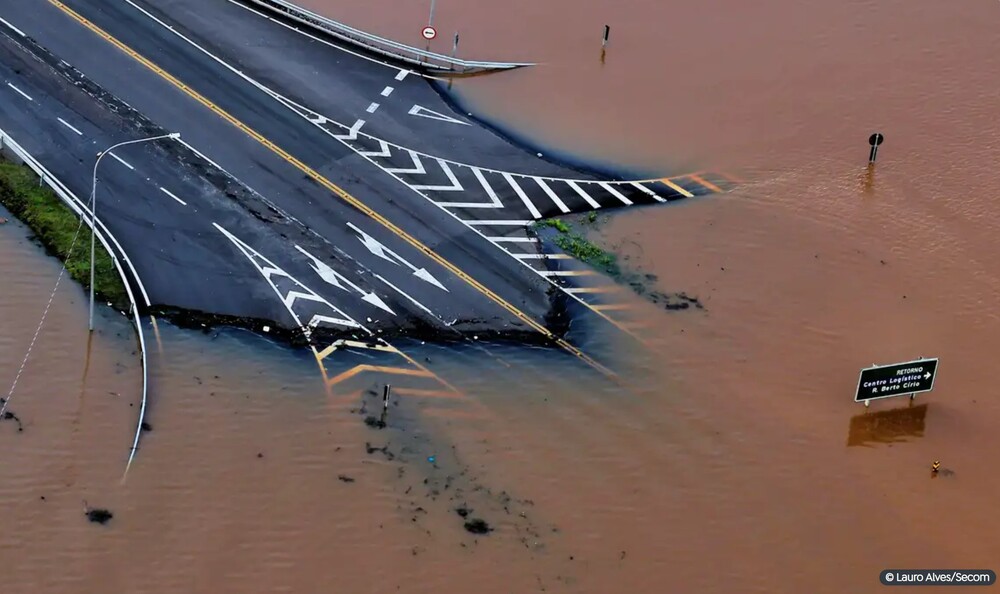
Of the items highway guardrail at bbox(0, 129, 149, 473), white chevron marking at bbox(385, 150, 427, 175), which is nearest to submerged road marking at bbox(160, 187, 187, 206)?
highway guardrail at bbox(0, 129, 149, 473)

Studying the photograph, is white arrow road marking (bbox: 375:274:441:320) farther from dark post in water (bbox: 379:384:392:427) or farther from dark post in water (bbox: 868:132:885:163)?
dark post in water (bbox: 868:132:885:163)

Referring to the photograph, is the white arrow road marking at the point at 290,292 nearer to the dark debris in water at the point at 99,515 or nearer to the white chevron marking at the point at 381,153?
the white chevron marking at the point at 381,153

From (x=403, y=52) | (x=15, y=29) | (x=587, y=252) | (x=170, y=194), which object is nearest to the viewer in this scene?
(x=587, y=252)

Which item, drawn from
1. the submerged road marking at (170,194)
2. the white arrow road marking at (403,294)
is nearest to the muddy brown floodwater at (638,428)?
the white arrow road marking at (403,294)

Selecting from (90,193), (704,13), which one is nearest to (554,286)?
(90,193)

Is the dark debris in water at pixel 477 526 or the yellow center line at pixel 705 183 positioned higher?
the yellow center line at pixel 705 183

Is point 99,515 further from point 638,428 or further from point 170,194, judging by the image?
point 638,428

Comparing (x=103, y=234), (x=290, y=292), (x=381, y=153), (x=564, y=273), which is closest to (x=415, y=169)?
(x=381, y=153)
